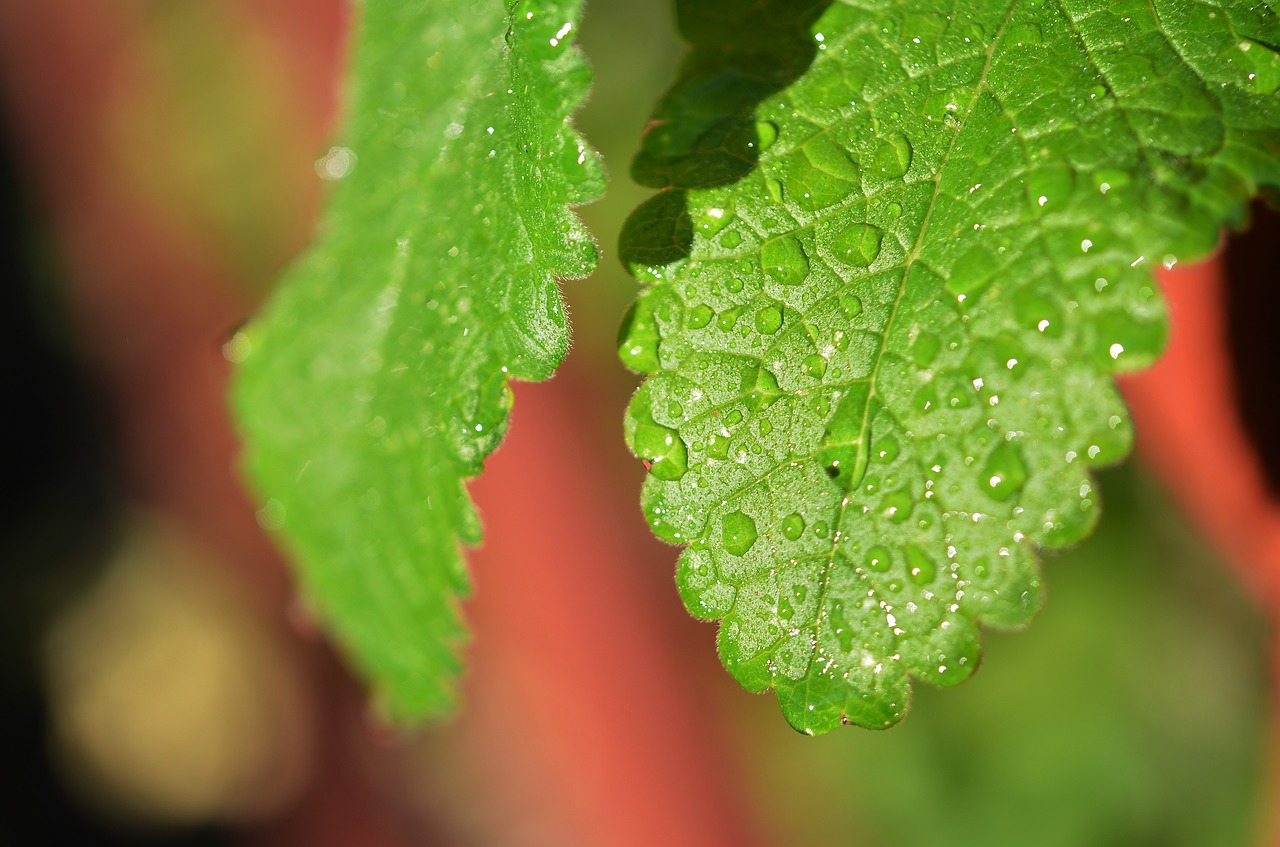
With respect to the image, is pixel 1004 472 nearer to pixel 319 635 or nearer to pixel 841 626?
pixel 841 626

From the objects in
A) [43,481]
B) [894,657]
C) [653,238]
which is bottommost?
[43,481]

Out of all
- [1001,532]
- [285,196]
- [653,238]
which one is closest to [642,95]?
[285,196]

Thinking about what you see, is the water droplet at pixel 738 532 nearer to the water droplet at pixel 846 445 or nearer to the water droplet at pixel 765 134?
the water droplet at pixel 846 445

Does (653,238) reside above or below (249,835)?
above

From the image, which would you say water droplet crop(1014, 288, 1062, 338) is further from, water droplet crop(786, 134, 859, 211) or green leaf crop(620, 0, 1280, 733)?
water droplet crop(786, 134, 859, 211)

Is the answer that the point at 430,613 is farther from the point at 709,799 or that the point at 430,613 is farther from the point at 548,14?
the point at 709,799

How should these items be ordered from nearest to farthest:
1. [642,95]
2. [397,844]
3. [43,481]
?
[642,95] → [397,844] → [43,481]
